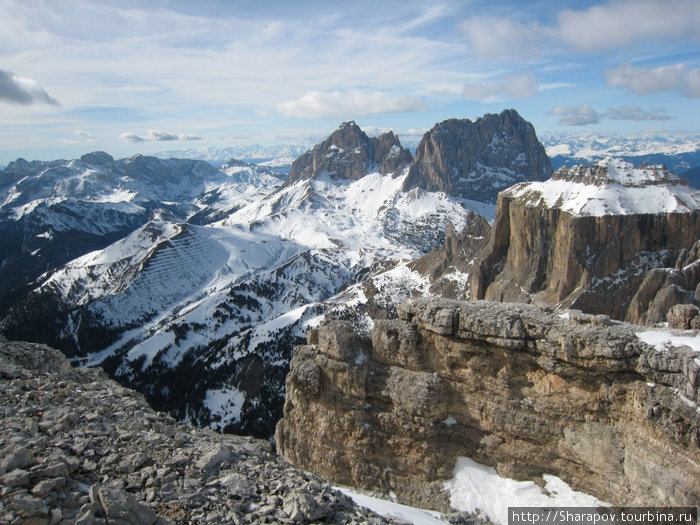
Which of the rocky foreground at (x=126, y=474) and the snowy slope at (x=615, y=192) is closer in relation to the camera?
the rocky foreground at (x=126, y=474)

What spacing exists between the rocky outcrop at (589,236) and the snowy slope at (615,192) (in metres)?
0.21

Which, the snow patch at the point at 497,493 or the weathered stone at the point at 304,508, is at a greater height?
the weathered stone at the point at 304,508

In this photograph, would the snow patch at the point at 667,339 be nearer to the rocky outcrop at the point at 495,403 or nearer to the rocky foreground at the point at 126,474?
the rocky outcrop at the point at 495,403

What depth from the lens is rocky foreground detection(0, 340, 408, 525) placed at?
11500 millimetres

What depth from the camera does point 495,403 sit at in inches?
1156

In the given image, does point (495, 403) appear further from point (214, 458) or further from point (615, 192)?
point (615, 192)

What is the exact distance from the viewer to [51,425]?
16766mm

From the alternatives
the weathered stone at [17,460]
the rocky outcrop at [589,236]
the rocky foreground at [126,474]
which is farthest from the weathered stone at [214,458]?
the rocky outcrop at [589,236]

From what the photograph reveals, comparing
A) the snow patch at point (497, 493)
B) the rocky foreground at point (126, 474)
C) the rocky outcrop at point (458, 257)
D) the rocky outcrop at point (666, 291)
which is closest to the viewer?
the rocky foreground at point (126, 474)

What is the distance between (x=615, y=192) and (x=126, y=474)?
391ft

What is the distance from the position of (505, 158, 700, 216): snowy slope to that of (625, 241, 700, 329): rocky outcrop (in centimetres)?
1783

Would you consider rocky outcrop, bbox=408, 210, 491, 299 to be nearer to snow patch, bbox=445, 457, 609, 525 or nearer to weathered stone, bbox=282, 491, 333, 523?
snow patch, bbox=445, 457, 609, 525

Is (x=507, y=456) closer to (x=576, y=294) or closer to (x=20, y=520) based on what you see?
(x=20, y=520)

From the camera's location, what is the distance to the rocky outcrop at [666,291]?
6962 centimetres
